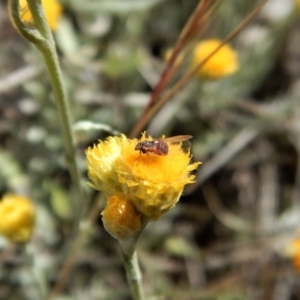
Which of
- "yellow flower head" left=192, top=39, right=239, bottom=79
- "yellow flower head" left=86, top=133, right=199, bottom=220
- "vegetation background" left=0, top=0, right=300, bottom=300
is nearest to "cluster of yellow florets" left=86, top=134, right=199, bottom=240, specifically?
"yellow flower head" left=86, top=133, right=199, bottom=220

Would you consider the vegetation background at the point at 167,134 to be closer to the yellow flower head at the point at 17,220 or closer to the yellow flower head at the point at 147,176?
the yellow flower head at the point at 17,220

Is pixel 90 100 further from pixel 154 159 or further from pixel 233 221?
pixel 154 159

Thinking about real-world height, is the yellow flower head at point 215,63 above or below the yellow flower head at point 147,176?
above

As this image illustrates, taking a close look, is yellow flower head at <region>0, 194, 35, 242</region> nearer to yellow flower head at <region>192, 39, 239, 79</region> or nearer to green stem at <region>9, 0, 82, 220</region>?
green stem at <region>9, 0, 82, 220</region>

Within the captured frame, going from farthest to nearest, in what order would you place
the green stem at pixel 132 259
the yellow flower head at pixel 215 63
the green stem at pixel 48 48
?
the yellow flower head at pixel 215 63 → the green stem at pixel 132 259 → the green stem at pixel 48 48

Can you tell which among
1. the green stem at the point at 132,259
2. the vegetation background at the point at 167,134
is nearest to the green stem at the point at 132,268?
the green stem at the point at 132,259

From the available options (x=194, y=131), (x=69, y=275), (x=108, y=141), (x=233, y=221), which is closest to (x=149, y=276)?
(x=69, y=275)
